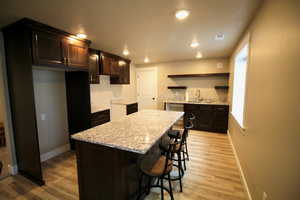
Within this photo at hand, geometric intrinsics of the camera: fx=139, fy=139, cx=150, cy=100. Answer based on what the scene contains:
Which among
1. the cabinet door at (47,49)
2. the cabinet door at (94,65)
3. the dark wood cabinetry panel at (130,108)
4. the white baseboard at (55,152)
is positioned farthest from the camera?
the dark wood cabinetry panel at (130,108)

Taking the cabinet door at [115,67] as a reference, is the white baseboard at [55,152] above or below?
below

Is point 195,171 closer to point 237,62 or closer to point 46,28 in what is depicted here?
point 237,62

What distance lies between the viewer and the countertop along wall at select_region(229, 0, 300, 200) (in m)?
0.96

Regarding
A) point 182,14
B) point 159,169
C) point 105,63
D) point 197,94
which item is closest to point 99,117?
point 105,63

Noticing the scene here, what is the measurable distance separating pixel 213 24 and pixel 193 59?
294 centimetres

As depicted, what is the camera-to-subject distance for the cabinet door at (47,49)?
2004 mm

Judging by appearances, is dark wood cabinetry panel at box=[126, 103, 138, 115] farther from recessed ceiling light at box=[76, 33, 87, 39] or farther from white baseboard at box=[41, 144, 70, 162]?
recessed ceiling light at box=[76, 33, 87, 39]

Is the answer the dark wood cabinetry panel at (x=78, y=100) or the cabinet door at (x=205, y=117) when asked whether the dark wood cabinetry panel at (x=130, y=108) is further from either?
the cabinet door at (x=205, y=117)

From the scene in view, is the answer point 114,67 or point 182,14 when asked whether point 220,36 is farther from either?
point 114,67

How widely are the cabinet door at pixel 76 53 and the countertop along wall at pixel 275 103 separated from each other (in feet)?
9.28

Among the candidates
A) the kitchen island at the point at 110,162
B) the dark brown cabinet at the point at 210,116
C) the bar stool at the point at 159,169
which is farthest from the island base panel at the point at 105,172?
the dark brown cabinet at the point at 210,116

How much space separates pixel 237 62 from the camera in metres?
3.27

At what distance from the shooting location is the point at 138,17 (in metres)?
1.91

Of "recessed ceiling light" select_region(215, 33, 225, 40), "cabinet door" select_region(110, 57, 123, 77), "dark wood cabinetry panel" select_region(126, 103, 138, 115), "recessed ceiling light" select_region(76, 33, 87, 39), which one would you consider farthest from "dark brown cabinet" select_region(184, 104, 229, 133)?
"recessed ceiling light" select_region(76, 33, 87, 39)
